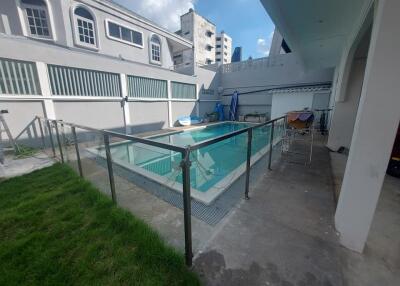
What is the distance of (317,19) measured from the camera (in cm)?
355

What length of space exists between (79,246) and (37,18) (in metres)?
10.8

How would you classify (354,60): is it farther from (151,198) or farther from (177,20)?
(177,20)

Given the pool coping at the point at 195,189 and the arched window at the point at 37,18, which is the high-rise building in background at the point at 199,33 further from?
the pool coping at the point at 195,189

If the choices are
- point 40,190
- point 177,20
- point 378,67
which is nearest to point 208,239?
point 378,67

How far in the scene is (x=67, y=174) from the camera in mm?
3109

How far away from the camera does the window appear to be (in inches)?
356

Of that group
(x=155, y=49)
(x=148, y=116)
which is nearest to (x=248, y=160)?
(x=148, y=116)

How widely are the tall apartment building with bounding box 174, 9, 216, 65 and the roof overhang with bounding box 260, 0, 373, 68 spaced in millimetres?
19567

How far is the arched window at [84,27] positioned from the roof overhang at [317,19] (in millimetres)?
9041

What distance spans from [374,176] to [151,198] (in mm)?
2404

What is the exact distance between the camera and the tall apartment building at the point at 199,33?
23841 mm

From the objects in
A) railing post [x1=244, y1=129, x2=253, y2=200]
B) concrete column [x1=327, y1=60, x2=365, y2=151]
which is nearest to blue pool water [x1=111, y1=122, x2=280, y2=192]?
railing post [x1=244, y1=129, x2=253, y2=200]

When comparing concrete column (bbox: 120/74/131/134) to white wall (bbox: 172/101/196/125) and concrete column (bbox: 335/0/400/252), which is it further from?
concrete column (bbox: 335/0/400/252)

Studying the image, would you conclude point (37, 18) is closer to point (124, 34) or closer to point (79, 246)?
point (124, 34)
